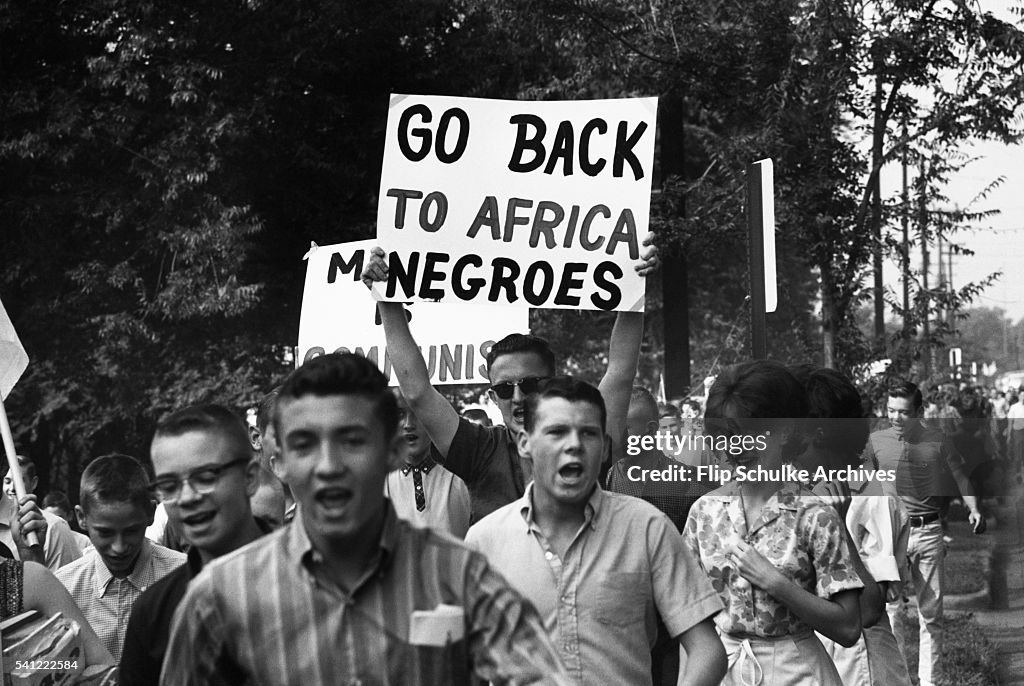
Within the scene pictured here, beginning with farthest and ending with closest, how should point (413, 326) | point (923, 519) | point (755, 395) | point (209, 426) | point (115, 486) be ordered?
point (413, 326), point (923, 519), point (115, 486), point (755, 395), point (209, 426)

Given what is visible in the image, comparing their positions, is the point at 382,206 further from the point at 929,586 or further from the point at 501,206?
the point at 929,586

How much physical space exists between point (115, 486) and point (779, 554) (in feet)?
7.44

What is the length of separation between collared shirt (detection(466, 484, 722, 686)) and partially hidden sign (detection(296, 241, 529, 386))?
190 inches

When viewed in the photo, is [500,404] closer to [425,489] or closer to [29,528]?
[425,489]

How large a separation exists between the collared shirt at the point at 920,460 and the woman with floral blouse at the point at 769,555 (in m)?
2.13

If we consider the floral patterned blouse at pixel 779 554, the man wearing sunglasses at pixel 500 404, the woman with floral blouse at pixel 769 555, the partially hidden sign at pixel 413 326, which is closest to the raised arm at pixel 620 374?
the man wearing sunglasses at pixel 500 404

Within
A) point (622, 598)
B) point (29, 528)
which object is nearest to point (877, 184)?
point (29, 528)

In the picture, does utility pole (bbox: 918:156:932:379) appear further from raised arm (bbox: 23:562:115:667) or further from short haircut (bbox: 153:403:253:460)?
short haircut (bbox: 153:403:253:460)

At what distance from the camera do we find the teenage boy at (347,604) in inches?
103

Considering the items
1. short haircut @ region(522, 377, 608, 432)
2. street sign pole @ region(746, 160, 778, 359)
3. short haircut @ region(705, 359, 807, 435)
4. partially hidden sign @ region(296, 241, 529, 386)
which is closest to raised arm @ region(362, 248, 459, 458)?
short haircut @ region(705, 359, 807, 435)

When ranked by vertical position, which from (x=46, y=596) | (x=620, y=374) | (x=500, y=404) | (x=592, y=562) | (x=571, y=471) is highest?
(x=620, y=374)

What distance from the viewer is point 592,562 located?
4086 mm

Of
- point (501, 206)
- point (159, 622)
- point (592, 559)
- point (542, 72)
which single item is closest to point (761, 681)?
point (592, 559)

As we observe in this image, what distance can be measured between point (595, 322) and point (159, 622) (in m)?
18.7
